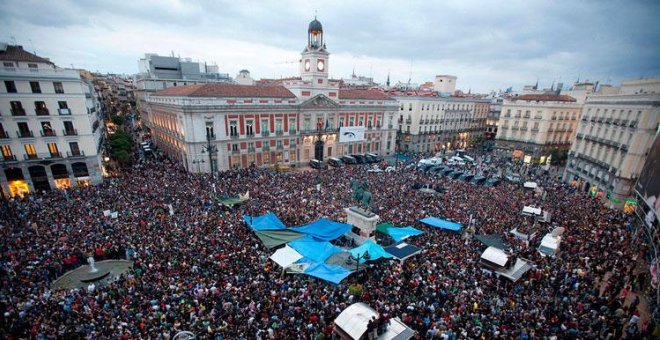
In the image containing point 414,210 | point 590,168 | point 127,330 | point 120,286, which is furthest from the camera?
point 590,168

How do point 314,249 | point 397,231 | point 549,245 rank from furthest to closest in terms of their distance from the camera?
point 397,231
point 549,245
point 314,249

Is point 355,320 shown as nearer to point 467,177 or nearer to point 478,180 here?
point 478,180

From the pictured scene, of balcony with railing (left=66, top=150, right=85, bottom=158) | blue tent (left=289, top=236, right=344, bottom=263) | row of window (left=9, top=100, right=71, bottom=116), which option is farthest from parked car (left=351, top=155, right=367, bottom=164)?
row of window (left=9, top=100, right=71, bottom=116)

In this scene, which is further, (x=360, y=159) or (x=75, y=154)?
(x=360, y=159)

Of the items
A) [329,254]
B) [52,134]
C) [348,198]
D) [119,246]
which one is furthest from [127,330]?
[52,134]

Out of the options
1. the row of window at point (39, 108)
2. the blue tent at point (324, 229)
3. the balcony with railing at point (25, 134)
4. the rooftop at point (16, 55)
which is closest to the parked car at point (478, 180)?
the blue tent at point (324, 229)

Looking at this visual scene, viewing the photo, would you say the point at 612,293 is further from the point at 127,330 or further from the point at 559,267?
the point at 127,330

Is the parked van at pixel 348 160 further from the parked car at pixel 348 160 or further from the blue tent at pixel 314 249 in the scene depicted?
the blue tent at pixel 314 249

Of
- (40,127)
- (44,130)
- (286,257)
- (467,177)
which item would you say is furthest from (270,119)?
(286,257)
